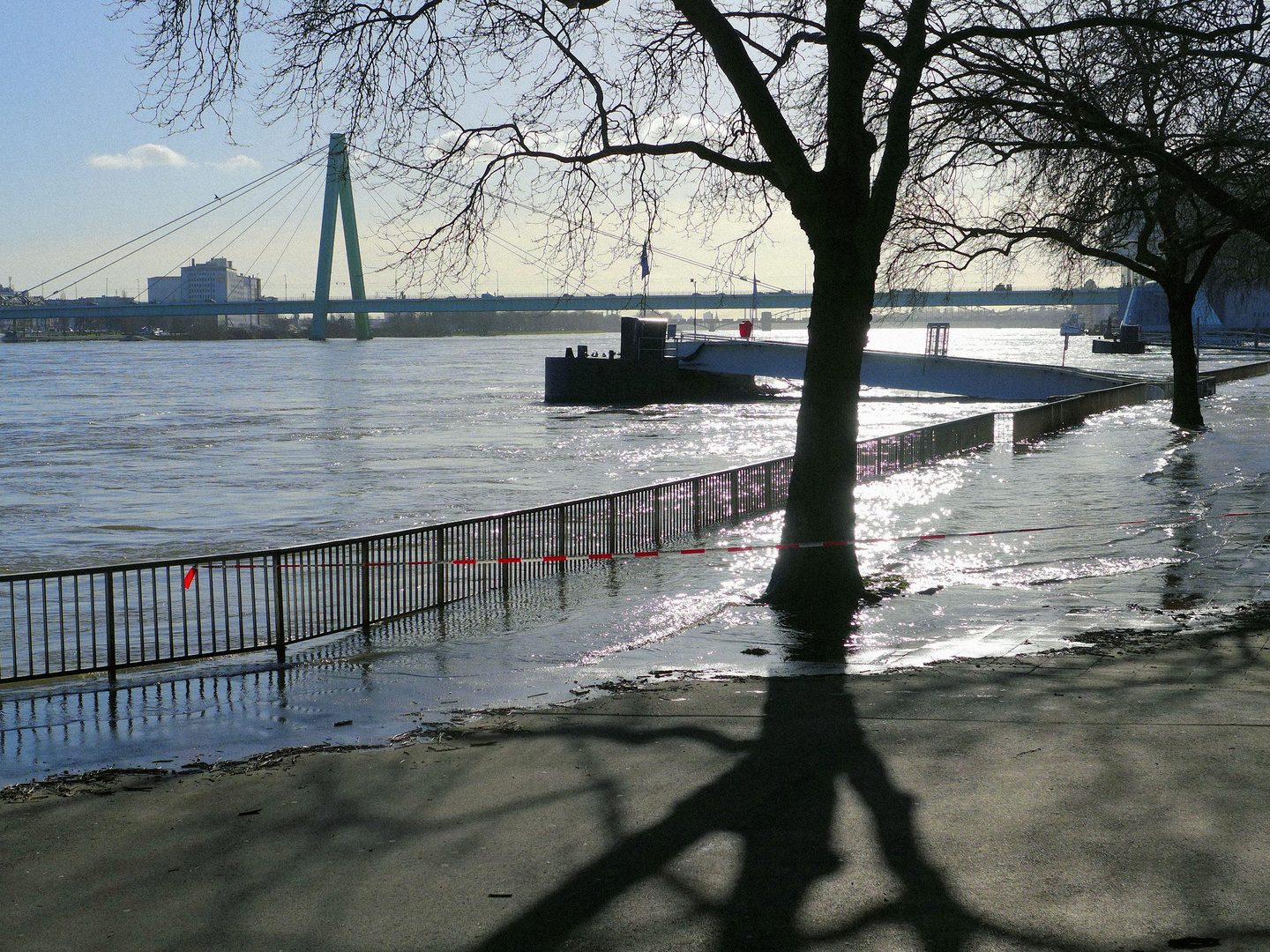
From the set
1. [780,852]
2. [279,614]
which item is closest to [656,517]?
[279,614]

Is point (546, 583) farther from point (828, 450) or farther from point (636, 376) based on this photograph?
point (636, 376)

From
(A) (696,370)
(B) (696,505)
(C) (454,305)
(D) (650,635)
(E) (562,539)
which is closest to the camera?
(D) (650,635)

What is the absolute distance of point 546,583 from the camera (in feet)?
41.7

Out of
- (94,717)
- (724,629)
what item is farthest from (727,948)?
(724,629)

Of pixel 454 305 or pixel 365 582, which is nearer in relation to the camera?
pixel 365 582

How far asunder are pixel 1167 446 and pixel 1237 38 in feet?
51.8

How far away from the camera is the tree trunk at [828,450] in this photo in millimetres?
10492

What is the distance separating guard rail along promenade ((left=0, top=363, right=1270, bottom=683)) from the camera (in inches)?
373

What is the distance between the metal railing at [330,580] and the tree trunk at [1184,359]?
1392 cm

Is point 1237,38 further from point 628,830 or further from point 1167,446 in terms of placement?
point 1167,446

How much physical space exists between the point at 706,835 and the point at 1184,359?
92.2 feet

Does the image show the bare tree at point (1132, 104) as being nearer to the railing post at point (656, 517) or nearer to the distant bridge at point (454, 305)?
the railing post at point (656, 517)

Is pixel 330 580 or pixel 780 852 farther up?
pixel 780 852

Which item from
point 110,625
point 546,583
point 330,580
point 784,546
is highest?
point 784,546
